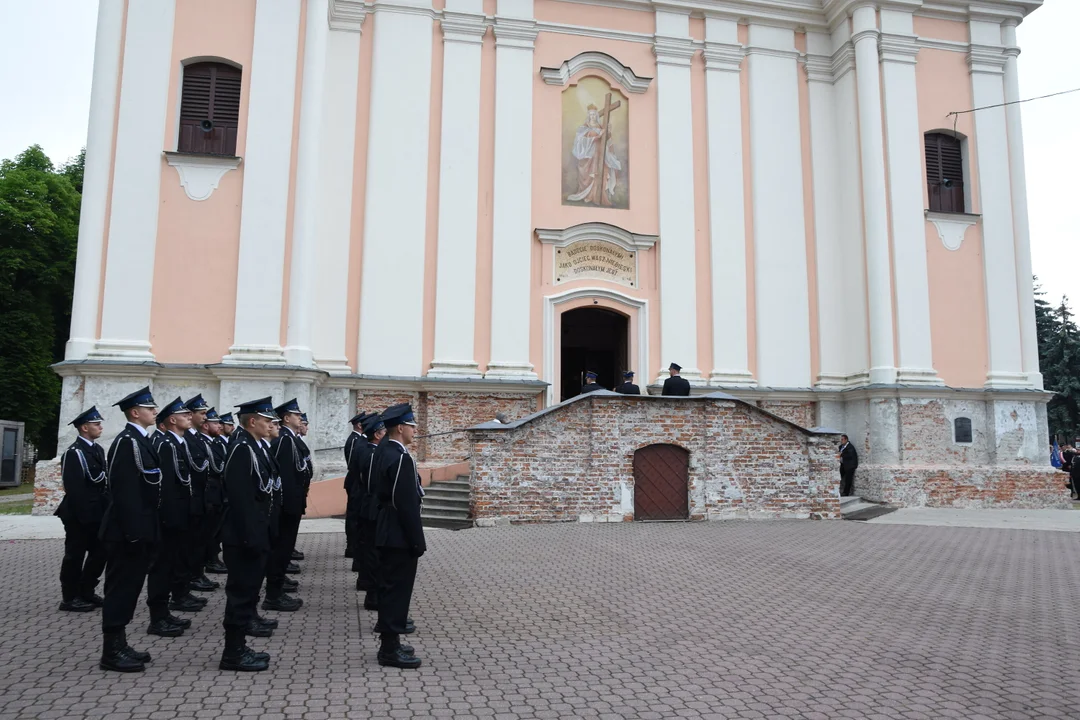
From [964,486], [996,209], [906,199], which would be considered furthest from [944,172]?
[964,486]

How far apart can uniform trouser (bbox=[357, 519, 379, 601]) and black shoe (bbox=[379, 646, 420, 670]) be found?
1638 millimetres

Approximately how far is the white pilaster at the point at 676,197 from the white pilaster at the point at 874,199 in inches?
144

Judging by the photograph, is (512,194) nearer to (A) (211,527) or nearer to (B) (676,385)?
(B) (676,385)

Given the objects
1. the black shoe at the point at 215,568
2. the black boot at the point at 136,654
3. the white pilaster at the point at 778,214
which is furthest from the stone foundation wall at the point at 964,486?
the black boot at the point at 136,654

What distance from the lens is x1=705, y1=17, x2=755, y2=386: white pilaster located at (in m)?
17.1

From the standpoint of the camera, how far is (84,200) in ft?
46.5

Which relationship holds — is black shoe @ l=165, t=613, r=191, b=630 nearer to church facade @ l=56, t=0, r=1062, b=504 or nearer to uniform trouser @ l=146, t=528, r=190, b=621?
uniform trouser @ l=146, t=528, r=190, b=621

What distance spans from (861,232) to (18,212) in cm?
2535

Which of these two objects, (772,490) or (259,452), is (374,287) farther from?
(259,452)

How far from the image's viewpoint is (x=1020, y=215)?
17.9 metres

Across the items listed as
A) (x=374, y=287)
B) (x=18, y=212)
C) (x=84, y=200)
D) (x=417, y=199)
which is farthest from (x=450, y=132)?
(x=18, y=212)

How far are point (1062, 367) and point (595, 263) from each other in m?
28.0

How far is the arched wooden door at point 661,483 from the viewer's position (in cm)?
1266

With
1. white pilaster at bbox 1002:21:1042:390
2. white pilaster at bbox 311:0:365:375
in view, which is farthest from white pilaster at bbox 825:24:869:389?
white pilaster at bbox 311:0:365:375
